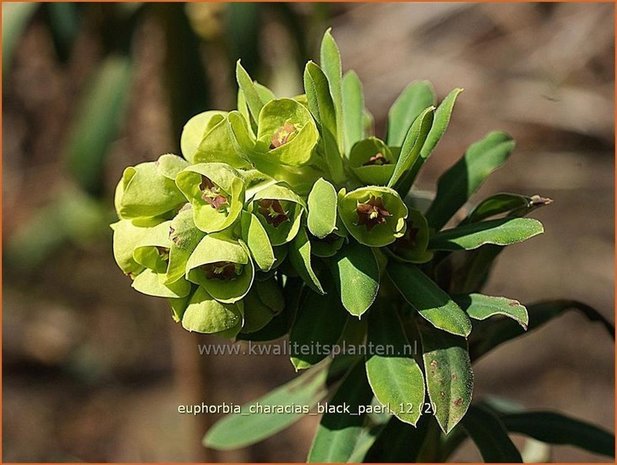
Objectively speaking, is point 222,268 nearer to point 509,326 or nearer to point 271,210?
point 271,210

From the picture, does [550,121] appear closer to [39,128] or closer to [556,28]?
[556,28]

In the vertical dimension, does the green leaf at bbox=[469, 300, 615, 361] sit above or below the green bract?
below

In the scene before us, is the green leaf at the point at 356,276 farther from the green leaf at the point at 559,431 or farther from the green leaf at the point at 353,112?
the green leaf at the point at 559,431

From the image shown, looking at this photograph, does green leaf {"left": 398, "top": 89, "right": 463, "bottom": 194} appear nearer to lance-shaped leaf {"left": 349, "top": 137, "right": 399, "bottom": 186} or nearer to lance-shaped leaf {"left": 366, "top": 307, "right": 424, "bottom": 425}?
lance-shaped leaf {"left": 349, "top": 137, "right": 399, "bottom": 186}

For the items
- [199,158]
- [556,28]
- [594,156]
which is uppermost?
[199,158]

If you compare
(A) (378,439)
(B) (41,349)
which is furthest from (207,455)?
(B) (41,349)

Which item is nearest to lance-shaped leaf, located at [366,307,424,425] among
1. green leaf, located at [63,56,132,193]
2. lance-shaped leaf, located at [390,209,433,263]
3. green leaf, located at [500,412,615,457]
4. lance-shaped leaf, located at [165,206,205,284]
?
lance-shaped leaf, located at [390,209,433,263]
